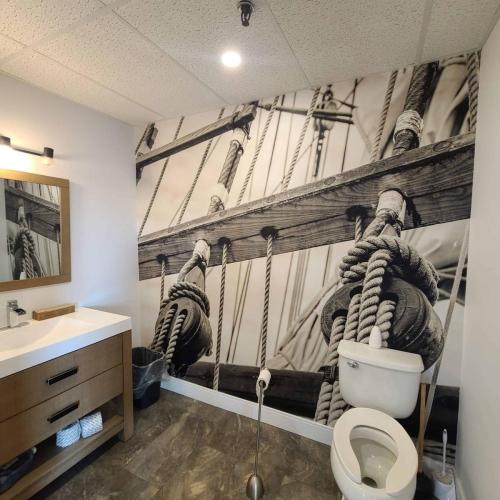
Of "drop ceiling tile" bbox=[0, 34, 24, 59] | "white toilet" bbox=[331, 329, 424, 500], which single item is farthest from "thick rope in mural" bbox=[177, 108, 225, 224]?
"white toilet" bbox=[331, 329, 424, 500]

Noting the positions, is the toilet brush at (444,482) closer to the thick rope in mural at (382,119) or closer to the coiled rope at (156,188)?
the thick rope in mural at (382,119)

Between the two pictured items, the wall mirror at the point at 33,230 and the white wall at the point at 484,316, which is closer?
the white wall at the point at 484,316

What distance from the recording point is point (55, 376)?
1.46 m

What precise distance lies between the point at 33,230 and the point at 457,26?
256 centimetres

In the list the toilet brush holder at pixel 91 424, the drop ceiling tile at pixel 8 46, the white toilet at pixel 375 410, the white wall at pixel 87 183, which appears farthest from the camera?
the white wall at pixel 87 183

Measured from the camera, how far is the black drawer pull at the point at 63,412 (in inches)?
57.7

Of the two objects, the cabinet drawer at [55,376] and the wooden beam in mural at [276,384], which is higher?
the cabinet drawer at [55,376]

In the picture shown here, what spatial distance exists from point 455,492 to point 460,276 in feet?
3.64

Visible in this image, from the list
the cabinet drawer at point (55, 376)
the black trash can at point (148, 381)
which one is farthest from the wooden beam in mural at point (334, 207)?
the cabinet drawer at point (55, 376)

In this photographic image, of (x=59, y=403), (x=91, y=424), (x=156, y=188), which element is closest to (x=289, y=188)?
(x=156, y=188)

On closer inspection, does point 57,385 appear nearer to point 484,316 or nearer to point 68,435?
point 68,435

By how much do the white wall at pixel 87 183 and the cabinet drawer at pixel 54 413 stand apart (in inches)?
25.9

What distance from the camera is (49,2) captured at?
1131mm

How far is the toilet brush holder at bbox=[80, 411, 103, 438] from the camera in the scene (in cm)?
168
